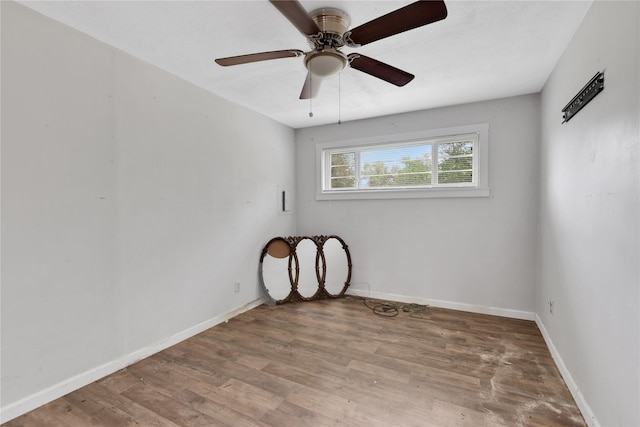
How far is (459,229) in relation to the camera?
3389 millimetres

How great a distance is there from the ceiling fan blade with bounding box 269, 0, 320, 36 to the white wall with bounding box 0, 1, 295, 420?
161cm

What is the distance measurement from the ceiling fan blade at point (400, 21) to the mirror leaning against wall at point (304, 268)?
2.68m

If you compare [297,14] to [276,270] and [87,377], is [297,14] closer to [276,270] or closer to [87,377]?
[87,377]

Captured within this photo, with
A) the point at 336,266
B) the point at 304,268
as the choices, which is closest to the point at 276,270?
the point at 304,268

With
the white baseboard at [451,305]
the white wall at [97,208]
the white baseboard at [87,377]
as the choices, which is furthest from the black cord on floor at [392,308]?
the white baseboard at [87,377]

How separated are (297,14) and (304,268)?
2976mm

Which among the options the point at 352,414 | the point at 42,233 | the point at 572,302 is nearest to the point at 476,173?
the point at 572,302

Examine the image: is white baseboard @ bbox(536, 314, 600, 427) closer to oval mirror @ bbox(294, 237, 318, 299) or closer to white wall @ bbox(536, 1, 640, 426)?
white wall @ bbox(536, 1, 640, 426)

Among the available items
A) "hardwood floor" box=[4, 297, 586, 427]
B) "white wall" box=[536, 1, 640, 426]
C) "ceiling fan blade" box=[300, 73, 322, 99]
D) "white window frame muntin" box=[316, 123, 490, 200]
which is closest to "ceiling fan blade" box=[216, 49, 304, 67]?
"ceiling fan blade" box=[300, 73, 322, 99]

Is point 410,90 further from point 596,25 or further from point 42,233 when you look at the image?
point 42,233

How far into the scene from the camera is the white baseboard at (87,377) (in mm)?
1703

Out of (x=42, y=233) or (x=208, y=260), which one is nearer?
(x=42, y=233)

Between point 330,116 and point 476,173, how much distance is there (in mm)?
1889

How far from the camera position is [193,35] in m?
1.97
